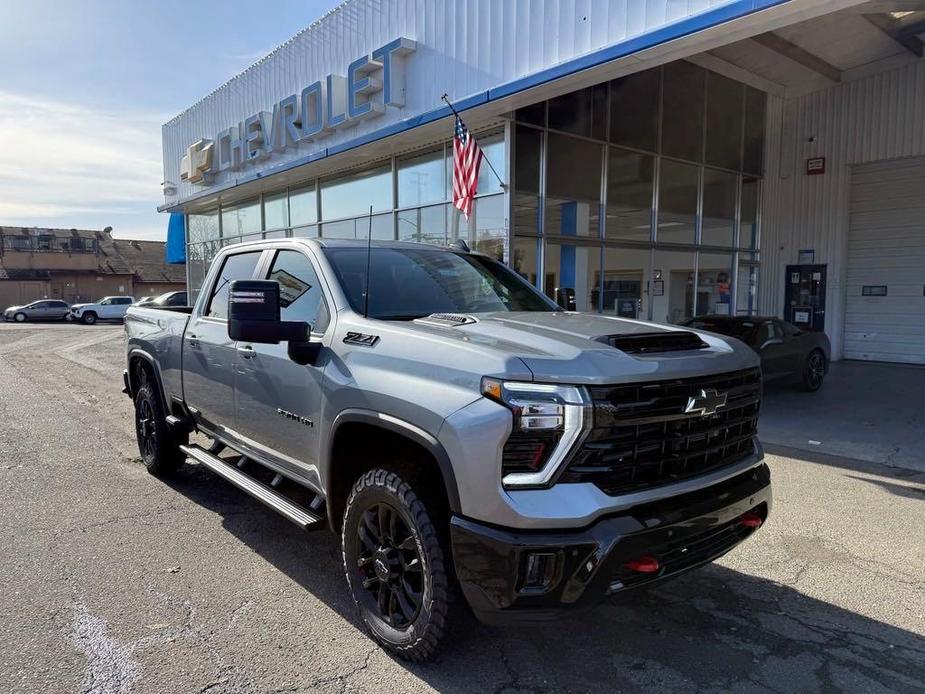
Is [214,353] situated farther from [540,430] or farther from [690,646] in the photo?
[690,646]

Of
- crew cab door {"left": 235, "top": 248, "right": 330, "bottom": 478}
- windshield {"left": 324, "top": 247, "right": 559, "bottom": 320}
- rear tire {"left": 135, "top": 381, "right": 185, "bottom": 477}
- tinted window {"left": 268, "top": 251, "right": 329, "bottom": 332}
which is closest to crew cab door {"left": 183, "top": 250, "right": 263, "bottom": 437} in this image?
crew cab door {"left": 235, "top": 248, "right": 330, "bottom": 478}

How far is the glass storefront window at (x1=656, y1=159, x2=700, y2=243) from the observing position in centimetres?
1366

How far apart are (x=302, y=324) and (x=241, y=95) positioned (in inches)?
673

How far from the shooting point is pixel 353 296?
3.55 meters

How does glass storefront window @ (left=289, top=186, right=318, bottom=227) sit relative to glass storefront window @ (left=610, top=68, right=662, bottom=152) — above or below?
below

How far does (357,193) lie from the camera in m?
14.7

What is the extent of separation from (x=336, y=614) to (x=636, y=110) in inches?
476

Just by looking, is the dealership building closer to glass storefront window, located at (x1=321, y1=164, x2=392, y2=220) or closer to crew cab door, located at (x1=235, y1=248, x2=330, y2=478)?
glass storefront window, located at (x1=321, y1=164, x2=392, y2=220)

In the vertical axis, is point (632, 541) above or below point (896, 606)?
above

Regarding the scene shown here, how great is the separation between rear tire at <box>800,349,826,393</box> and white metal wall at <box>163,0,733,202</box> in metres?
6.07

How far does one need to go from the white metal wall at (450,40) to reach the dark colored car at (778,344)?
4.45 metres

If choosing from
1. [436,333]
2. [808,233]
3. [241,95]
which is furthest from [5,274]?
[436,333]

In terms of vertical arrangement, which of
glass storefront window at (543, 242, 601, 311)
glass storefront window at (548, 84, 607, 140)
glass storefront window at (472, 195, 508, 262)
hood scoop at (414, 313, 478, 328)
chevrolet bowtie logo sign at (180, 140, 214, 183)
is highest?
chevrolet bowtie logo sign at (180, 140, 214, 183)

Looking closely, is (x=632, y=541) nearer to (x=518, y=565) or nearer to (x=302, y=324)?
(x=518, y=565)
